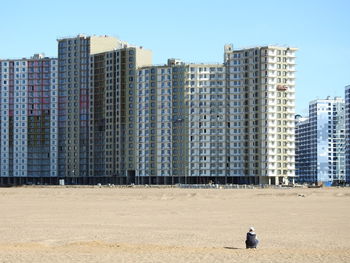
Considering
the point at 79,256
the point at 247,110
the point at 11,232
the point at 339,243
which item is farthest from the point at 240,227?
the point at 247,110

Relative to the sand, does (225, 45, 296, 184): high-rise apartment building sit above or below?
above

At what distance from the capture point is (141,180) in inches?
7766

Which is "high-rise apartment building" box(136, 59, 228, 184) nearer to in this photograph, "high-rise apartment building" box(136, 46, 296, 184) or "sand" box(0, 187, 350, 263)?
"high-rise apartment building" box(136, 46, 296, 184)

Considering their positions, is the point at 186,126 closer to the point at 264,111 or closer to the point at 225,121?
the point at 225,121

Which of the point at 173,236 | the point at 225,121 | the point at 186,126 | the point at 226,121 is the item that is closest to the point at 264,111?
the point at 226,121

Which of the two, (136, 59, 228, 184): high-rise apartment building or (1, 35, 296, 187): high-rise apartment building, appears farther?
(136, 59, 228, 184): high-rise apartment building

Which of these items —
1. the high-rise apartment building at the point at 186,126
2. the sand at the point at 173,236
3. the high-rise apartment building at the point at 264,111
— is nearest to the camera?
the sand at the point at 173,236

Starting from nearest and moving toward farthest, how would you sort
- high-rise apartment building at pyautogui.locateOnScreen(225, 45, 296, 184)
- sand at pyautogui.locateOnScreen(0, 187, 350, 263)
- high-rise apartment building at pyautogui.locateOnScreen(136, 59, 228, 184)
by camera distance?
sand at pyautogui.locateOnScreen(0, 187, 350, 263), high-rise apartment building at pyautogui.locateOnScreen(225, 45, 296, 184), high-rise apartment building at pyautogui.locateOnScreen(136, 59, 228, 184)

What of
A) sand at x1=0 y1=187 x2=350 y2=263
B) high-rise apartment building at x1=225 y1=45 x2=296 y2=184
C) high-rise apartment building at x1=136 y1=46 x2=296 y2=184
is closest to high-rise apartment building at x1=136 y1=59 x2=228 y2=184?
high-rise apartment building at x1=136 y1=46 x2=296 y2=184

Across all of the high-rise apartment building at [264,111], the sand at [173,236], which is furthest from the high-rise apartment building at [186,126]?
the sand at [173,236]

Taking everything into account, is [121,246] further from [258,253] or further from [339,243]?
[339,243]

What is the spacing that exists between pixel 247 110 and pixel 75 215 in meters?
133

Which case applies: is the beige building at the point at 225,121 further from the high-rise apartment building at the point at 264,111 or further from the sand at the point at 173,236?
the sand at the point at 173,236

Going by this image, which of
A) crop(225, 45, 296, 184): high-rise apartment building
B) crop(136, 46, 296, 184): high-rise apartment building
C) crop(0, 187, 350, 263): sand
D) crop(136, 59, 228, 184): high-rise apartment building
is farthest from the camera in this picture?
crop(136, 59, 228, 184): high-rise apartment building
